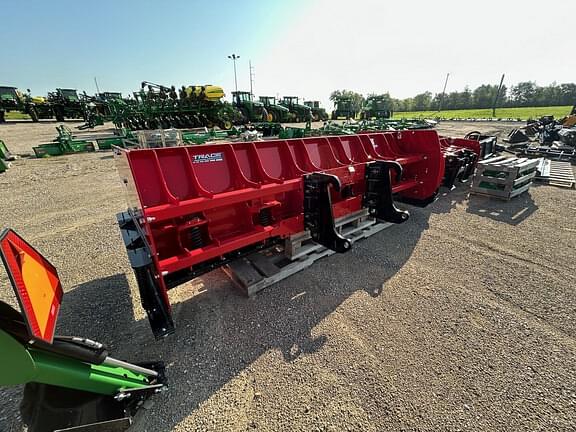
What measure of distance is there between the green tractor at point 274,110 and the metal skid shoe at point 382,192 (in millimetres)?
22880

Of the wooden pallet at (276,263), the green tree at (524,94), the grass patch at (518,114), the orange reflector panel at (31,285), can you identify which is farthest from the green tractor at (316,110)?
the green tree at (524,94)

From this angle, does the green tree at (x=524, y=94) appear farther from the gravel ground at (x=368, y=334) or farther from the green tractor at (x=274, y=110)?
the gravel ground at (x=368, y=334)

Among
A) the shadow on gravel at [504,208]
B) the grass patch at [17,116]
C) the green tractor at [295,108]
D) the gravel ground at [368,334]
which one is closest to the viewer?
the gravel ground at [368,334]

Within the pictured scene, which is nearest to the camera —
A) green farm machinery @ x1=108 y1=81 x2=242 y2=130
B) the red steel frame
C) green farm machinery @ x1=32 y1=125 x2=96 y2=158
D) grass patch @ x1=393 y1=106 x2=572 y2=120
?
the red steel frame

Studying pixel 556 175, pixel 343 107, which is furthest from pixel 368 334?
pixel 343 107

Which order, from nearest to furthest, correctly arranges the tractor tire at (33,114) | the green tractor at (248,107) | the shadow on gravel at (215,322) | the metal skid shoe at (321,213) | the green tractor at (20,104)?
1. the shadow on gravel at (215,322)
2. the metal skid shoe at (321,213)
3. the green tractor at (248,107)
4. the green tractor at (20,104)
5. the tractor tire at (33,114)

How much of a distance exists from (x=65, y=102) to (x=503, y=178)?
36389 mm

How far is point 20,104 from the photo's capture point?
1016 inches

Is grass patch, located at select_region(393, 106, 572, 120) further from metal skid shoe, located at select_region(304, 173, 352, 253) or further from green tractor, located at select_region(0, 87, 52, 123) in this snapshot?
green tractor, located at select_region(0, 87, 52, 123)

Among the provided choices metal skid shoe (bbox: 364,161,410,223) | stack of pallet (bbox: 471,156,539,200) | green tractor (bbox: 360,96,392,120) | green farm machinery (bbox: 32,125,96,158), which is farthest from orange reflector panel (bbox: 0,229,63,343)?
green tractor (bbox: 360,96,392,120)

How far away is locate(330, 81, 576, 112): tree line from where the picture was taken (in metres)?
59.7

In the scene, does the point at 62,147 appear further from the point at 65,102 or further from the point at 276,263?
the point at 65,102

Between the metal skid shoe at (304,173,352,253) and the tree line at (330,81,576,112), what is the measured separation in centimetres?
5891

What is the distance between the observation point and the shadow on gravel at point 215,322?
81.7 inches
